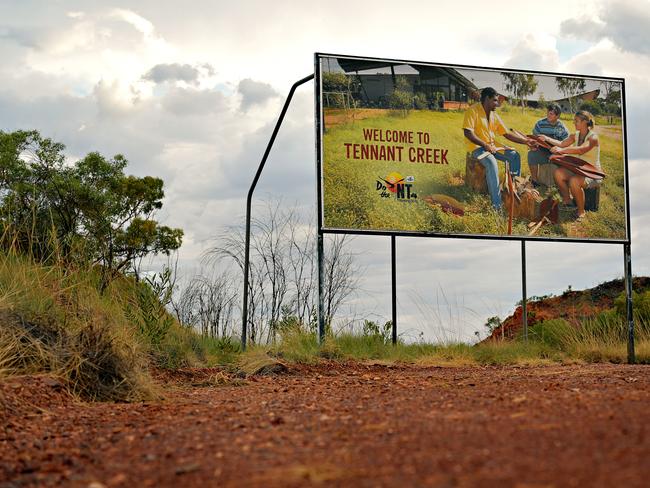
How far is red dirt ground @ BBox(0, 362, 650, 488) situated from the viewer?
115 inches

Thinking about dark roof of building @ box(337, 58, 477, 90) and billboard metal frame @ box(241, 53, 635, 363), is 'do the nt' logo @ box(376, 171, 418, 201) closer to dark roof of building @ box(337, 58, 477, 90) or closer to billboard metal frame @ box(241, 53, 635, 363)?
billboard metal frame @ box(241, 53, 635, 363)

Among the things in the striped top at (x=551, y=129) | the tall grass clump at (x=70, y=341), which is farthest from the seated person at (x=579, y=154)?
the tall grass clump at (x=70, y=341)

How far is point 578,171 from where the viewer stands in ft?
47.6

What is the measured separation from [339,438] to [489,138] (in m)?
10.9

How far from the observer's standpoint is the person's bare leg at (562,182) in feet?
47.0

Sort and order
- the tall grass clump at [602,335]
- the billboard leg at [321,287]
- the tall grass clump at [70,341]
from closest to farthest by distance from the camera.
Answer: the tall grass clump at [70,341] < the billboard leg at [321,287] < the tall grass clump at [602,335]

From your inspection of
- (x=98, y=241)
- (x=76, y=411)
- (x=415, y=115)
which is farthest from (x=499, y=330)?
(x=76, y=411)

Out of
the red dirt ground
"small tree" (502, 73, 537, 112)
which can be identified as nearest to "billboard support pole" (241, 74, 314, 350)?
"small tree" (502, 73, 537, 112)

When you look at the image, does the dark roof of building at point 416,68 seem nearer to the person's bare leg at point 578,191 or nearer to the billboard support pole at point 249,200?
the billboard support pole at point 249,200

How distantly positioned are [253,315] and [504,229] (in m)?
4.46

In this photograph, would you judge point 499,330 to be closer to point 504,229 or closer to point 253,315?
point 504,229

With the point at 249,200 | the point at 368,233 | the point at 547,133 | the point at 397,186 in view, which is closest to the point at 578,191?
the point at 547,133

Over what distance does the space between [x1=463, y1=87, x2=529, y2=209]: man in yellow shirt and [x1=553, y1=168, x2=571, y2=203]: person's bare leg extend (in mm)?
784

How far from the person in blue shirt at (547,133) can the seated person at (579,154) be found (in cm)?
13
